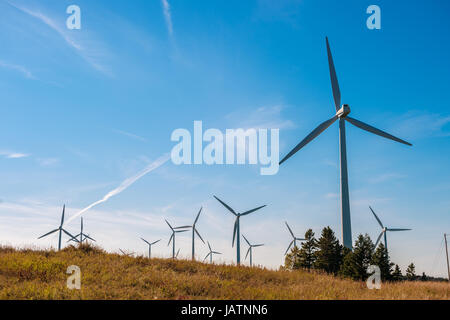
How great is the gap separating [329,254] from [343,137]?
586 inches

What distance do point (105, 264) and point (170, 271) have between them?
4603 millimetres

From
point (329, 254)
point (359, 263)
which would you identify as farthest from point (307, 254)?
point (359, 263)

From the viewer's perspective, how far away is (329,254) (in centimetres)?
4244

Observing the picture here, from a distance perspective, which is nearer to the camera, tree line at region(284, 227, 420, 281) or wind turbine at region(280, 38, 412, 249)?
tree line at region(284, 227, 420, 281)

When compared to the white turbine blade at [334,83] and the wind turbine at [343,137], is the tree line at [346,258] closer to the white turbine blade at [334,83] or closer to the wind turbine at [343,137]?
the wind turbine at [343,137]

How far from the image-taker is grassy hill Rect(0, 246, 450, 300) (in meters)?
17.0

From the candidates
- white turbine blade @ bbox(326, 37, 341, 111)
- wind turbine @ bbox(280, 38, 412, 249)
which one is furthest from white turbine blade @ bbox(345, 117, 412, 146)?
white turbine blade @ bbox(326, 37, 341, 111)

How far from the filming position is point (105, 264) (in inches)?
936

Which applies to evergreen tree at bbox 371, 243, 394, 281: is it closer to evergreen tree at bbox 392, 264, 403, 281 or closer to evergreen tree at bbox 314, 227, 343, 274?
evergreen tree at bbox 392, 264, 403, 281

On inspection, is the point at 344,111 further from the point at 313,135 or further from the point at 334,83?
the point at 334,83

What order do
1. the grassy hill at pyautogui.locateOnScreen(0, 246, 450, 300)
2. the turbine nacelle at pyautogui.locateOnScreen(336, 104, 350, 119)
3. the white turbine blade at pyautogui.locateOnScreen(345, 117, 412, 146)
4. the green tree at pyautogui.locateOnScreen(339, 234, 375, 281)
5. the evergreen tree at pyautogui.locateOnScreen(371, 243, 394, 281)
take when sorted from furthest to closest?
the white turbine blade at pyautogui.locateOnScreen(345, 117, 412, 146)
the turbine nacelle at pyautogui.locateOnScreen(336, 104, 350, 119)
the evergreen tree at pyautogui.locateOnScreen(371, 243, 394, 281)
the green tree at pyautogui.locateOnScreen(339, 234, 375, 281)
the grassy hill at pyautogui.locateOnScreen(0, 246, 450, 300)

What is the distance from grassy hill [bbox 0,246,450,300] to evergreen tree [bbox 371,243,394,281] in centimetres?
827
